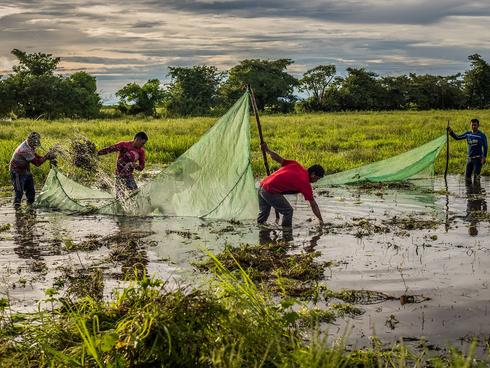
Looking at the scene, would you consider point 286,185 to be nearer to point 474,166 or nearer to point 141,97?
point 474,166

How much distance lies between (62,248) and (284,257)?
109 inches

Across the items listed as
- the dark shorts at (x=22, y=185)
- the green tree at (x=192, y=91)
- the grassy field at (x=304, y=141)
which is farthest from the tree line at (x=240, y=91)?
the dark shorts at (x=22, y=185)

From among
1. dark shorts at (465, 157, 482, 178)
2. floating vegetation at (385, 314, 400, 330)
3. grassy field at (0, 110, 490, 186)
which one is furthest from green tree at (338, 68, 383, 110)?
floating vegetation at (385, 314, 400, 330)

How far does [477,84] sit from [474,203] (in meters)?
50.9

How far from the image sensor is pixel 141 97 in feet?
155

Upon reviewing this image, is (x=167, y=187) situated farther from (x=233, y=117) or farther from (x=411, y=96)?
(x=411, y=96)

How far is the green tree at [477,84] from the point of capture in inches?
2253

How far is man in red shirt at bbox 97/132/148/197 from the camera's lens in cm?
977

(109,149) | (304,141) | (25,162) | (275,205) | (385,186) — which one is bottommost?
(385,186)

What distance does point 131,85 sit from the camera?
46875 millimetres

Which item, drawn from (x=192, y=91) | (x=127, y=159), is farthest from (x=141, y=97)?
(x=127, y=159)

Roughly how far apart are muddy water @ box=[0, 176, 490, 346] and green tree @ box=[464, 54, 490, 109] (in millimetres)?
50252

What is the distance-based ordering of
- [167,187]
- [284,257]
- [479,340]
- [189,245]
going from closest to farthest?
[479,340]
[284,257]
[189,245]
[167,187]

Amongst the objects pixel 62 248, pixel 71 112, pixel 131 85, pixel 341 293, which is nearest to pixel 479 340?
pixel 341 293
